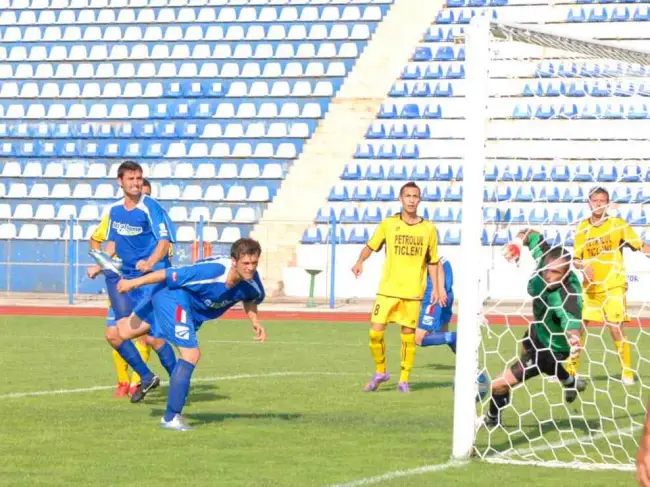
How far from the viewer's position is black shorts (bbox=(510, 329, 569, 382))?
29.1 ft

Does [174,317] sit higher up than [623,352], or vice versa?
[174,317]


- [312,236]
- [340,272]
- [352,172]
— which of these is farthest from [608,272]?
[352,172]

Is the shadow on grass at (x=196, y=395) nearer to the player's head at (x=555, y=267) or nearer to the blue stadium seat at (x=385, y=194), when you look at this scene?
the player's head at (x=555, y=267)

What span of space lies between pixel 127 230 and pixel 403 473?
4.46 meters

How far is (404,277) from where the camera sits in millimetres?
11930

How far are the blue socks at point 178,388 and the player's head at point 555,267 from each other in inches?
93.0

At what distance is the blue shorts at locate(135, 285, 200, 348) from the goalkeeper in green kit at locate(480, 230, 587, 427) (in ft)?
6.60

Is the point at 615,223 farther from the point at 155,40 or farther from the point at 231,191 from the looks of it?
the point at 155,40

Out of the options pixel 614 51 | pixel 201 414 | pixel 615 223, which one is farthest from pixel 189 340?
pixel 615 223

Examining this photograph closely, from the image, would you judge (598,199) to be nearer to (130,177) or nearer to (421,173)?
(130,177)

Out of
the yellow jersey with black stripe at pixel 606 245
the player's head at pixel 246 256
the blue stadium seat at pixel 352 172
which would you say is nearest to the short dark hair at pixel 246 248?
the player's head at pixel 246 256

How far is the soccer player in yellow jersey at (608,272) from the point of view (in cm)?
1243

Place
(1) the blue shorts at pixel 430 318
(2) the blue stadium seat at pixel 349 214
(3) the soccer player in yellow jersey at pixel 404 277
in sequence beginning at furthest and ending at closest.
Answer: (2) the blue stadium seat at pixel 349 214 < (1) the blue shorts at pixel 430 318 < (3) the soccer player in yellow jersey at pixel 404 277

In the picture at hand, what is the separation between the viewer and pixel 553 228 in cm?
2011
